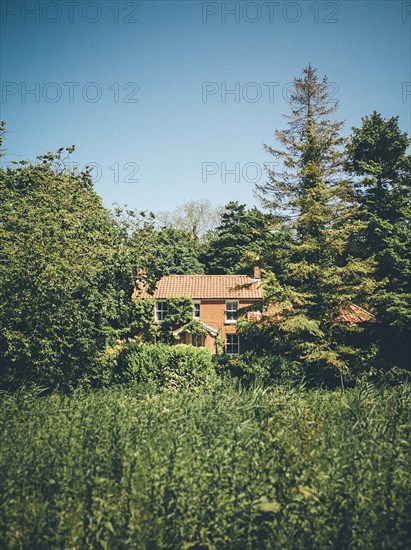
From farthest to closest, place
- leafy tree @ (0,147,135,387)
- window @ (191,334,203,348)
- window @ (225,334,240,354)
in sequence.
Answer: window @ (225,334,240,354) < window @ (191,334,203,348) < leafy tree @ (0,147,135,387)

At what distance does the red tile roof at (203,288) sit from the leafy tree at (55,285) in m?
12.8

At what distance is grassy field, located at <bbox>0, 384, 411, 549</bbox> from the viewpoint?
5348 millimetres

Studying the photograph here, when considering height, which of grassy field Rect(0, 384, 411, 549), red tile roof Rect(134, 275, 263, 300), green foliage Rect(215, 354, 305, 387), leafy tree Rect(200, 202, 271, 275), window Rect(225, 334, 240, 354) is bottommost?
A: window Rect(225, 334, 240, 354)

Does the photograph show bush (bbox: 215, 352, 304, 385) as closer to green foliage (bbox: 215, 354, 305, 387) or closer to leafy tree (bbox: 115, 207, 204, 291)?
green foliage (bbox: 215, 354, 305, 387)

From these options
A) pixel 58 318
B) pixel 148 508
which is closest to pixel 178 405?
pixel 148 508

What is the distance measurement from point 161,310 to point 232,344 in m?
6.52

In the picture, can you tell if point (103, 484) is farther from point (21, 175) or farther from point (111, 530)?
point (21, 175)

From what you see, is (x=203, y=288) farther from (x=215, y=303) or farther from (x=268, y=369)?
(x=268, y=369)

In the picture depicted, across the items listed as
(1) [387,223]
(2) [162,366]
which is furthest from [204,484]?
(1) [387,223]

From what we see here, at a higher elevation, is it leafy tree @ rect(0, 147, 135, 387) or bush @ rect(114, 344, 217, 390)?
leafy tree @ rect(0, 147, 135, 387)

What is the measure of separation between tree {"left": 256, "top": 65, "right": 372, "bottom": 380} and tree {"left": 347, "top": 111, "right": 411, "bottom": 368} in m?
1.49

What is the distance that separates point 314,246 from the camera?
1877 cm

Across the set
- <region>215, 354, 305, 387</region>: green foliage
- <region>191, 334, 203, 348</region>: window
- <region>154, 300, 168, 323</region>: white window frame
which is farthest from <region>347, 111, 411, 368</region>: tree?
<region>154, 300, 168, 323</region>: white window frame

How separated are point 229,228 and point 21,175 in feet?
96.9
